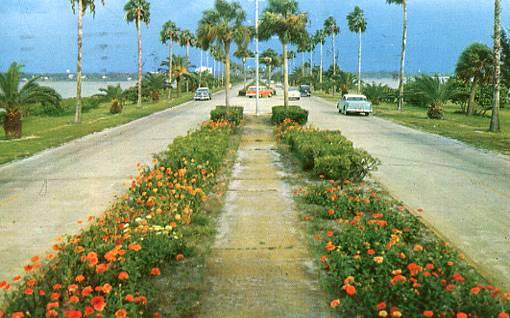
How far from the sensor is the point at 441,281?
4711 mm

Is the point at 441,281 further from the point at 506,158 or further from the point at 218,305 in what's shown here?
the point at 506,158

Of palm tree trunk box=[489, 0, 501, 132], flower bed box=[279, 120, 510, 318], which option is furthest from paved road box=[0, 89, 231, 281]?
palm tree trunk box=[489, 0, 501, 132]

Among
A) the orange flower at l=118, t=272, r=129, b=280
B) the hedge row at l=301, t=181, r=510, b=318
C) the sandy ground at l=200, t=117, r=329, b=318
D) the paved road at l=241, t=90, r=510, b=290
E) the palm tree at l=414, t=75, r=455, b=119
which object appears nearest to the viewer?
the hedge row at l=301, t=181, r=510, b=318

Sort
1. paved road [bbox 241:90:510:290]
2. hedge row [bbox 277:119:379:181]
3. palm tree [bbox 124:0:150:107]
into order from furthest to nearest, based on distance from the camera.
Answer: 1. palm tree [bbox 124:0:150:107]
2. hedge row [bbox 277:119:379:181]
3. paved road [bbox 241:90:510:290]

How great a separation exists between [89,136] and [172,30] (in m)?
54.8

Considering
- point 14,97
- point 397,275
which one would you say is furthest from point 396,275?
point 14,97

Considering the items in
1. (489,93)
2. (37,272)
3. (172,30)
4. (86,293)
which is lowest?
(37,272)

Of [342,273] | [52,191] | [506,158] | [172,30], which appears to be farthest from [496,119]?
[172,30]

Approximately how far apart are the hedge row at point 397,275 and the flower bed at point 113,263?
6.07 ft

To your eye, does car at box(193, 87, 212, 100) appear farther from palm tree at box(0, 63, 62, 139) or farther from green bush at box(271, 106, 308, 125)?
green bush at box(271, 106, 308, 125)

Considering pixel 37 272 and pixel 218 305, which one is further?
pixel 37 272

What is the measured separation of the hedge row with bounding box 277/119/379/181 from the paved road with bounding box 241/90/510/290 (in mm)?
840

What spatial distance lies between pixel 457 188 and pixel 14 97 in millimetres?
20292

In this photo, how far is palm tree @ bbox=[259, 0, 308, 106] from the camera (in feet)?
92.7
